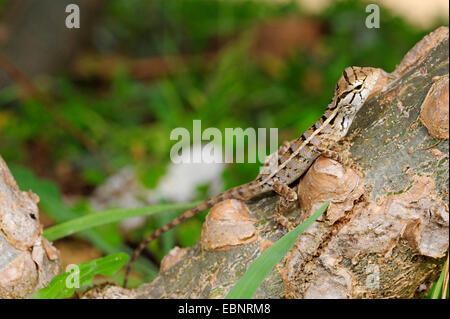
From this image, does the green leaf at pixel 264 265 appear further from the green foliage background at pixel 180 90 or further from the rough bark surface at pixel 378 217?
the green foliage background at pixel 180 90

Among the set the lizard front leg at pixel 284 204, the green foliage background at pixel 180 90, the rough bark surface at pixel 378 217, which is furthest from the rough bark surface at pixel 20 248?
the green foliage background at pixel 180 90

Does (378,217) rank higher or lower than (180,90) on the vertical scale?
lower

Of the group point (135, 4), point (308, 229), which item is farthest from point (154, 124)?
point (308, 229)

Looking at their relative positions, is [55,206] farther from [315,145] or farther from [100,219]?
[315,145]

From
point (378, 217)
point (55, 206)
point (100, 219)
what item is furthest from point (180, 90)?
point (378, 217)

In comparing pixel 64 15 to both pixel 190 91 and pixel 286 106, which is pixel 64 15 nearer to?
pixel 190 91

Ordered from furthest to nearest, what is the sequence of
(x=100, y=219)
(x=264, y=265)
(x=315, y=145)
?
(x=100, y=219) → (x=315, y=145) → (x=264, y=265)
